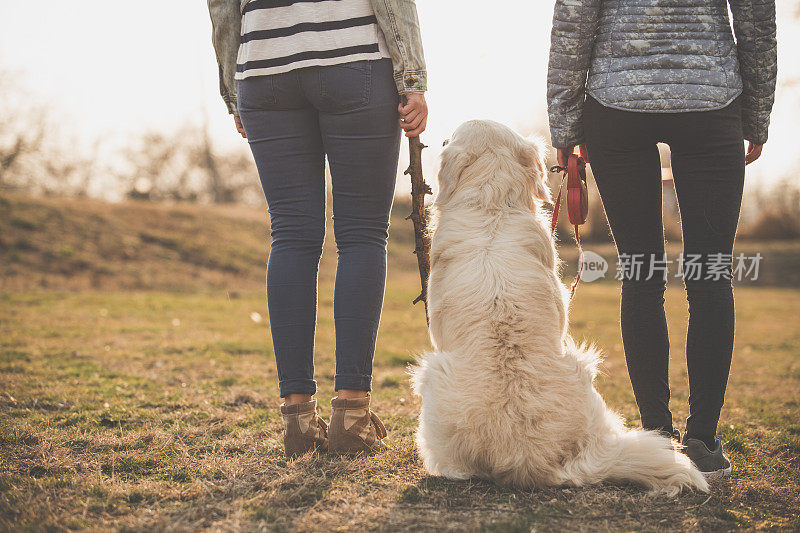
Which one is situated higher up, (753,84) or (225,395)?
(753,84)

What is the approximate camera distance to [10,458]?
8.04 feet

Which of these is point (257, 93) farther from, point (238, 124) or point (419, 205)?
point (419, 205)

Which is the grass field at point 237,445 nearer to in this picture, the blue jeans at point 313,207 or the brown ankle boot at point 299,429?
the brown ankle boot at point 299,429

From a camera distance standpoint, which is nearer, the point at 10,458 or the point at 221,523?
the point at 221,523

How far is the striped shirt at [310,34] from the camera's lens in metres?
2.37

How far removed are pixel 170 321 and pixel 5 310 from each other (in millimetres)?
2290

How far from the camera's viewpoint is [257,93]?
97.3 inches

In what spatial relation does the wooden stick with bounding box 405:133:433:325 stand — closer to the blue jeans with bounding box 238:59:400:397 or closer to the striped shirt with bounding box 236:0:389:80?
the blue jeans with bounding box 238:59:400:397

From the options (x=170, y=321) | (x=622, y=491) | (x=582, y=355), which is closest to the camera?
(x=622, y=491)

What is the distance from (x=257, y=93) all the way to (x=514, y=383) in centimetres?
149

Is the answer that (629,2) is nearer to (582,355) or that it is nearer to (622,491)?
(582,355)

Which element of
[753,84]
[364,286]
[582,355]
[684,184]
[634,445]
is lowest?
[634,445]

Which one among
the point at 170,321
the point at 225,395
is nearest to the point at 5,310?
the point at 170,321

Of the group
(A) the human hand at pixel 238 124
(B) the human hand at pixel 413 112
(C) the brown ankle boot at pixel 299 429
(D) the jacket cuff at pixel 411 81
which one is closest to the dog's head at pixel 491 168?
→ (B) the human hand at pixel 413 112
